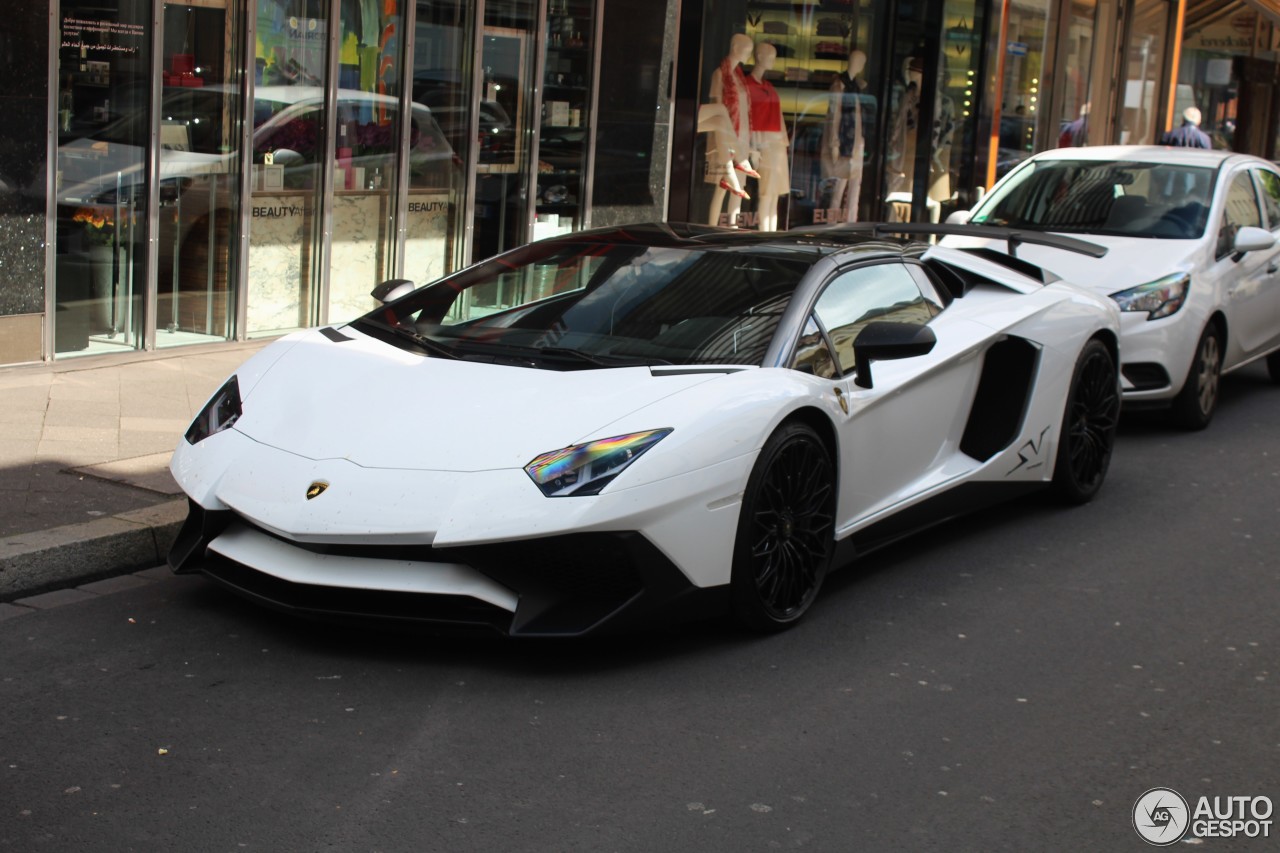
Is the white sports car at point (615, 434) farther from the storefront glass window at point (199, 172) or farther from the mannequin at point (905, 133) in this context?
the mannequin at point (905, 133)

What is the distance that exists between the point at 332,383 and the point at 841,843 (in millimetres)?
2430

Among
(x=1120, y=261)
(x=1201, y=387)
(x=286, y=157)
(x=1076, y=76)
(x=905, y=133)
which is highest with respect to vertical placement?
(x=1076, y=76)

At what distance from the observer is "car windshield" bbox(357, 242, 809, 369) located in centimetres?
539

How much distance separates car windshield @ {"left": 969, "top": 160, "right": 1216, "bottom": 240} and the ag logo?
6315 mm

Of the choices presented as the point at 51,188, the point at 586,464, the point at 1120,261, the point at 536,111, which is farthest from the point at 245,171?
the point at 586,464

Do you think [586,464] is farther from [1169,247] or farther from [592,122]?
[592,122]

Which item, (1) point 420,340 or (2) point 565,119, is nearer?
(1) point 420,340

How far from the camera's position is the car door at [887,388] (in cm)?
556

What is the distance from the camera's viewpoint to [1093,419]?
738 cm

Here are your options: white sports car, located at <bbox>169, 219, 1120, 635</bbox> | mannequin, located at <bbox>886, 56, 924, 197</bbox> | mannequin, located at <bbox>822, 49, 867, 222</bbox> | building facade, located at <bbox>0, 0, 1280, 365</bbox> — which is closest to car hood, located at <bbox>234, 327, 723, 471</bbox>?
white sports car, located at <bbox>169, 219, 1120, 635</bbox>

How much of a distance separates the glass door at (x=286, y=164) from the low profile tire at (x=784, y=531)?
20.7ft

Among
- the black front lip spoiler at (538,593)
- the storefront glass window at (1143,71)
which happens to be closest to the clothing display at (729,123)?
the black front lip spoiler at (538,593)

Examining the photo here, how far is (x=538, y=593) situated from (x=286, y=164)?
6.96m

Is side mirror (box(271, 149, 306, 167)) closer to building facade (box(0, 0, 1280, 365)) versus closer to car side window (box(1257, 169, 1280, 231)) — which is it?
building facade (box(0, 0, 1280, 365))
